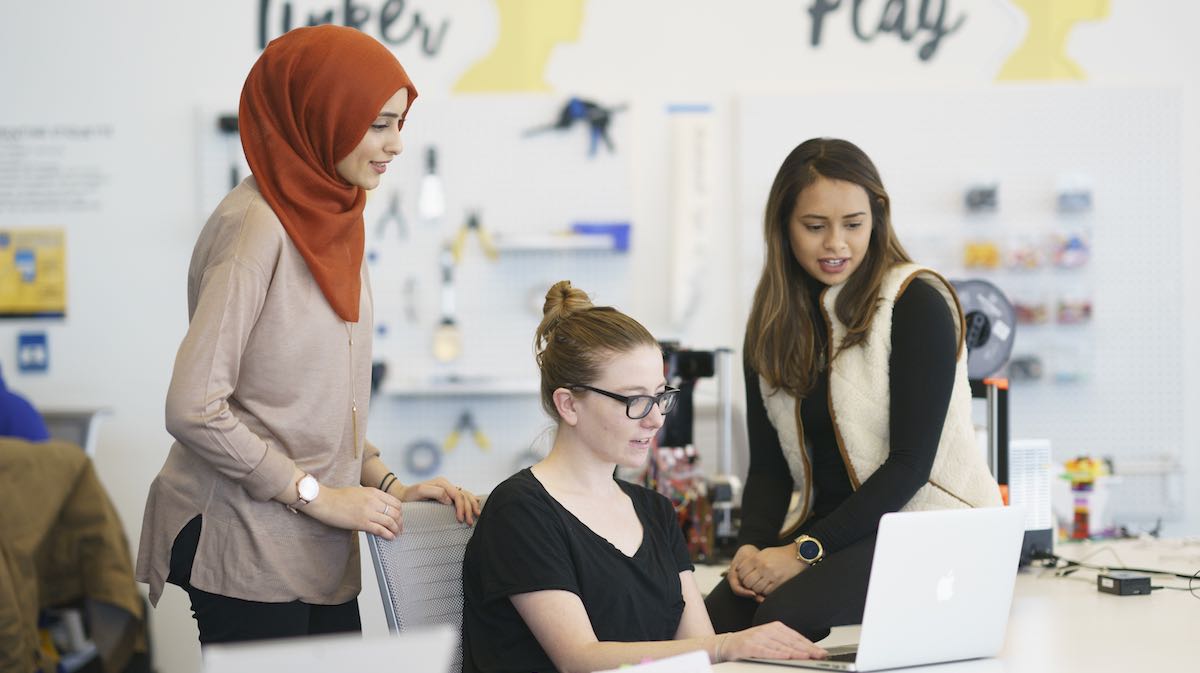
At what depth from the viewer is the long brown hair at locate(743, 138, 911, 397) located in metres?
2.35

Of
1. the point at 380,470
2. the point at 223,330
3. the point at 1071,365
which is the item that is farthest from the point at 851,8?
the point at 223,330

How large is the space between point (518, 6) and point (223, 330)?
9.23 feet

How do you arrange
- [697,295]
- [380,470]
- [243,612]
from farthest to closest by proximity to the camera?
[697,295] → [380,470] → [243,612]

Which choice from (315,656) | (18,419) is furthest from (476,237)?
(315,656)

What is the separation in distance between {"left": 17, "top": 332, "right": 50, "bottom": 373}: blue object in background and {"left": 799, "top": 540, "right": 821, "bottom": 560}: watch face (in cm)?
323

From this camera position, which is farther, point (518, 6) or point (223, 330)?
point (518, 6)

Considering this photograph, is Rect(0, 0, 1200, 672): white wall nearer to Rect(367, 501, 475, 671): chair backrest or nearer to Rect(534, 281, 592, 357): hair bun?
Rect(534, 281, 592, 357): hair bun

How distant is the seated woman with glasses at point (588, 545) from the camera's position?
5.68 ft

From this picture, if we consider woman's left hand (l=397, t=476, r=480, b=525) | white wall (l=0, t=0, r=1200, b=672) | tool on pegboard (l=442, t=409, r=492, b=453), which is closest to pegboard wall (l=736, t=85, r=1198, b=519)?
white wall (l=0, t=0, r=1200, b=672)

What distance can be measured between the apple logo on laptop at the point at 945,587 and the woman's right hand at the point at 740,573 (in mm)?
645

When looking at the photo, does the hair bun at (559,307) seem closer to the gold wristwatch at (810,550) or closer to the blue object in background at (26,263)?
the gold wristwatch at (810,550)

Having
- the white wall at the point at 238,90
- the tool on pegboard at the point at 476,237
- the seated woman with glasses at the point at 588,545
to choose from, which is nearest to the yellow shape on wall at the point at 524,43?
the white wall at the point at 238,90

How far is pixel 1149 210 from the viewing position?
4.27m

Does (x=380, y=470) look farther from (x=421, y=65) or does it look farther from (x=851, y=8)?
(x=851, y=8)
